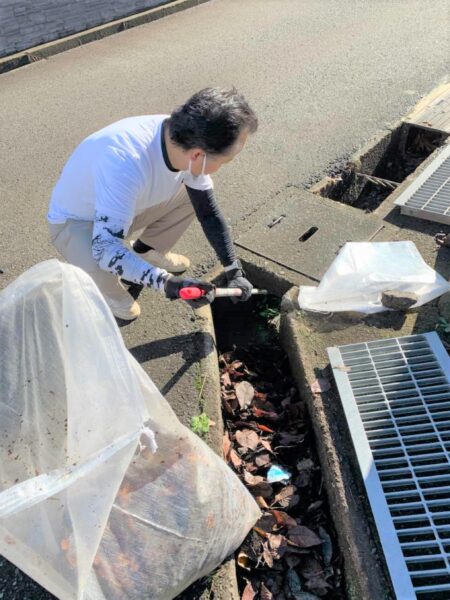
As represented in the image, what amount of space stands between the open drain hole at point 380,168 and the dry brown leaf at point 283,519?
2.79 metres

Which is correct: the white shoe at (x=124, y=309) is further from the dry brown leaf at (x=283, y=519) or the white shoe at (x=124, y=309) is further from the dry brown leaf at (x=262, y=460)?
the dry brown leaf at (x=283, y=519)

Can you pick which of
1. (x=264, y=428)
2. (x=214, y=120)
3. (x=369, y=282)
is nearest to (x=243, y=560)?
(x=264, y=428)

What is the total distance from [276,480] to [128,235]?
1645mm

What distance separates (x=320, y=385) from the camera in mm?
2723

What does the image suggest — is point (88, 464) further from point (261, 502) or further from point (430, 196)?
point (430, 196)

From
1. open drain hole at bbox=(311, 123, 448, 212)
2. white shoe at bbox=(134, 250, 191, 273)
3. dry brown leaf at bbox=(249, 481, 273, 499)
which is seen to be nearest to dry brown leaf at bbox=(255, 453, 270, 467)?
dry brown leaf at bbox=(249, 481, 273, 499)

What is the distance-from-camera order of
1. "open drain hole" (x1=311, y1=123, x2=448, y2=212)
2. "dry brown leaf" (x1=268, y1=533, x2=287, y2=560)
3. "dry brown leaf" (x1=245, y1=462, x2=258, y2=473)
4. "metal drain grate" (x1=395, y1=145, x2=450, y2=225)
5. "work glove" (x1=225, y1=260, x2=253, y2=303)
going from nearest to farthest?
"dry brown leaf" (x1=268, y1=533, x2=287, y2=560)
"dry brown leaf" (x1=245, y1=462, x2=258, y2=473)
"work glove" (x1=225, y1=260, x2=253, y2=303)
"metal drain grate" (x1=395, y1=145, x2=450, y2=225)
"open drain hole" (x1=311, y1=123, x2=448, y2=212)

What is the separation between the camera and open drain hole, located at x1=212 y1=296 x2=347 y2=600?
2.27 m

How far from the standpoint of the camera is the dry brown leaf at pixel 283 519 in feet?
7.88

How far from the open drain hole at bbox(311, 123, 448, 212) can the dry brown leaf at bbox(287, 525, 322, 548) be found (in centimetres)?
286

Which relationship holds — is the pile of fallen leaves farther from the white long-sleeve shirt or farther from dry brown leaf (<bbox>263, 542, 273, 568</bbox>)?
the white long-sleeve shirt

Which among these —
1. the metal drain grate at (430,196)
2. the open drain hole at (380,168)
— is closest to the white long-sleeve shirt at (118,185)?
the metal drain grate at (430,196)

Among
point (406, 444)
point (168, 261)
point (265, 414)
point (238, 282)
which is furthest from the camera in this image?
point (168, 261)

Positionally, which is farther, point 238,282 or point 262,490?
point 238,282
